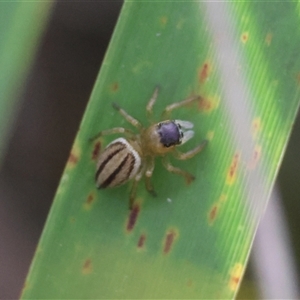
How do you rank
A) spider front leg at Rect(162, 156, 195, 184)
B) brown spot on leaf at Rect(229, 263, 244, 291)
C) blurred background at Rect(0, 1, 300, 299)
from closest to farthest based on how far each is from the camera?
brown spot on leaf at Rect(229, 263, 244, 291) → spider front leg at Rect(162, 156, 195, 184) → blurred background at Rect(0, 1, 300, 299)

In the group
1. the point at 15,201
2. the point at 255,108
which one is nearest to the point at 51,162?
the point at 15,201

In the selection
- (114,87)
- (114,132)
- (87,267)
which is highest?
(114,87)

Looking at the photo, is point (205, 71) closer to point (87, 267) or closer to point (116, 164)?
point (116, 164)

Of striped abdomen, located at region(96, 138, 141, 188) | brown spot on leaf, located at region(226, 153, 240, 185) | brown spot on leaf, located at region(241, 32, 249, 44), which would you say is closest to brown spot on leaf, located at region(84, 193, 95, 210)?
striped abdomen, located at region(96, 138, 141, 188)

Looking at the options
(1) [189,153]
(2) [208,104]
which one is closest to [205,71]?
(2) [208,104]

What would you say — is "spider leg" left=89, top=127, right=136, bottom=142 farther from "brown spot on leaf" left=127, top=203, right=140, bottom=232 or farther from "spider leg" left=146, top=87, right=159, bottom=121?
"brown spot on leaf" left=127, top=203, right=140, bottom=232

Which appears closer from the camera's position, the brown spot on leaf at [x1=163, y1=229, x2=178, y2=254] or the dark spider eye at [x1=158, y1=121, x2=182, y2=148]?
the brown spot on leaf at [x1=163, y1=229, x2=178, y2=254]
